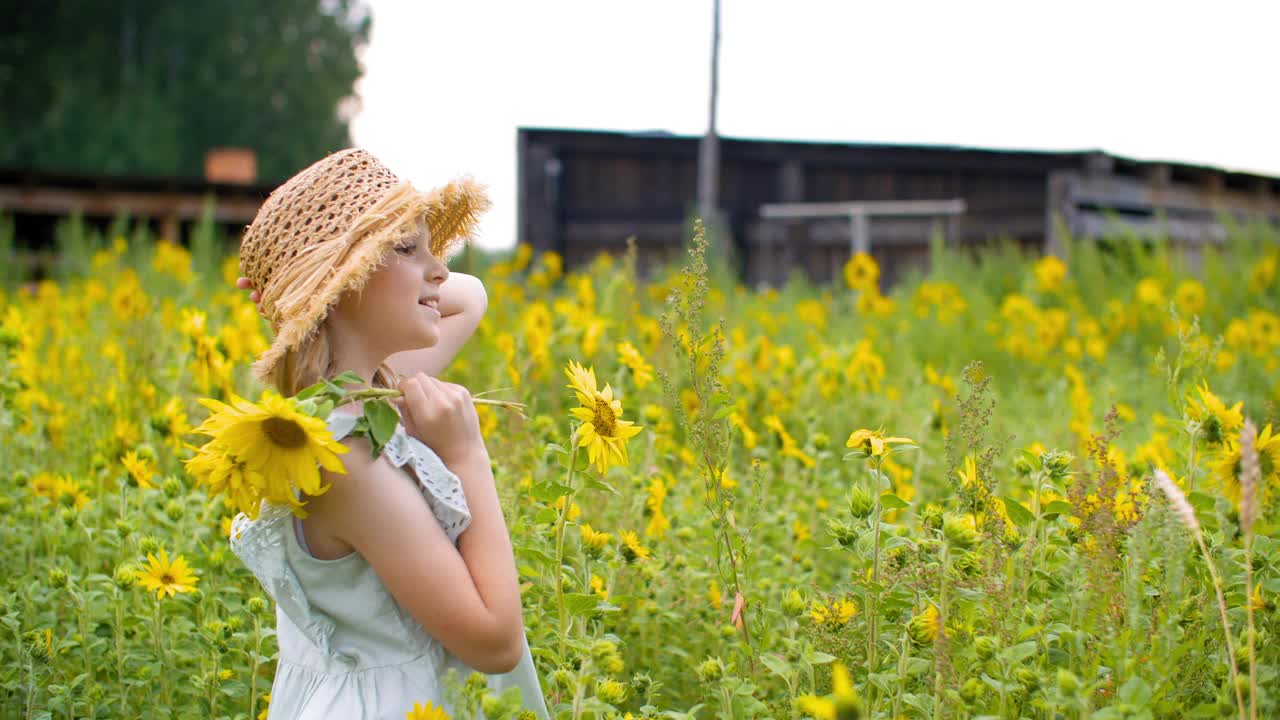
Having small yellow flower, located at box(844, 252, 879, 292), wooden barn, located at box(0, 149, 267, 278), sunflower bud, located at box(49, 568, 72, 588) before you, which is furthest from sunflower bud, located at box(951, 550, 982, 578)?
wooden barn, located at box(0, 149, 267, 278)

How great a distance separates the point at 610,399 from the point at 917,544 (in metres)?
0.48

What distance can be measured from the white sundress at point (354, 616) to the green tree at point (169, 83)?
2236 centimetres

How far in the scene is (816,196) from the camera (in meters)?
11.1

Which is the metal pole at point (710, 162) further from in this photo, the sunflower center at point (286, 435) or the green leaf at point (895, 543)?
the sunflower center at point (286, 435)

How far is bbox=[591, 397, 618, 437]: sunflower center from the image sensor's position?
4.75ft

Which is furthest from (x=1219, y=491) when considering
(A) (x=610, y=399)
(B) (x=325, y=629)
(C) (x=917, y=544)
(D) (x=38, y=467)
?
(D) (x=38, y=467)

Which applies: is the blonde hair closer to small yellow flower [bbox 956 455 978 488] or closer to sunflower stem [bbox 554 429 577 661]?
sunflower stem [bbox 554 429 577 661]

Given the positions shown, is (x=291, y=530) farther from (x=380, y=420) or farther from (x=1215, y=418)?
(x=1215, y=418)

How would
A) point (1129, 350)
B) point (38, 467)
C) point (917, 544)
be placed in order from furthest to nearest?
point (1129, 350)
point (38, 467)
point (917, 544)

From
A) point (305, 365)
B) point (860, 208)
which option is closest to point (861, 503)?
point (305, 365)

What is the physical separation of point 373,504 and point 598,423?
0.31 m

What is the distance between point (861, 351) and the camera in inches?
153

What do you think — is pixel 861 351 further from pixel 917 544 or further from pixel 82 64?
pixel 82 64

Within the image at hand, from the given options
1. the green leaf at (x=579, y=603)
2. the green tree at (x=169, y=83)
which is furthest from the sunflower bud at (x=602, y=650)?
the green tree at (x=169, y=83)
